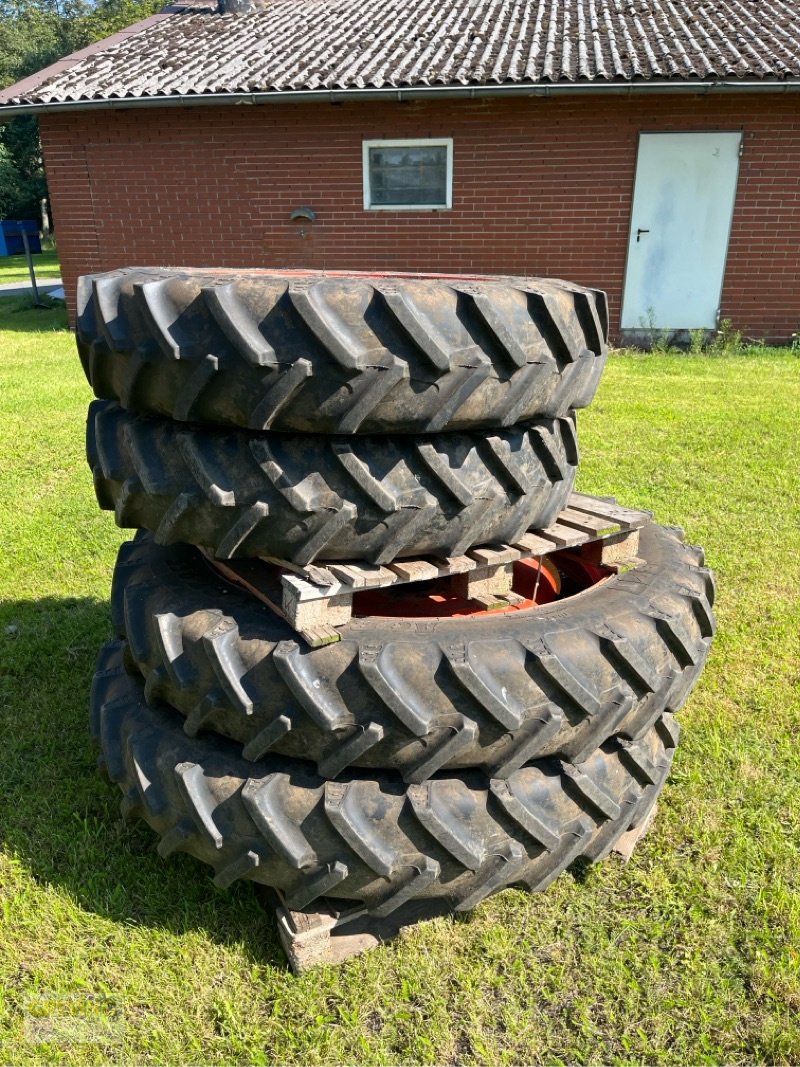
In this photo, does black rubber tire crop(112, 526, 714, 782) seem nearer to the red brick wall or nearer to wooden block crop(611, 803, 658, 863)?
wooden block crop(611, 803, 658, 863)

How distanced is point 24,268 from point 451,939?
3138 centimetres

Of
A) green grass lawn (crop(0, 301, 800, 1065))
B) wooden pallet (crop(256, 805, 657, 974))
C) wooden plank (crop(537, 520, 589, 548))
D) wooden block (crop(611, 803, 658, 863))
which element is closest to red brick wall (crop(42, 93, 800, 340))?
green grass lawn (crop(0, 301, 800, 1065))

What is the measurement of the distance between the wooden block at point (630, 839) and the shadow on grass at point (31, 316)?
43.7 feet

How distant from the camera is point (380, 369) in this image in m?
1.94

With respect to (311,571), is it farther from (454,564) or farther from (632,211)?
(632,211)

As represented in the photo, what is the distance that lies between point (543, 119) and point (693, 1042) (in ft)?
39.6

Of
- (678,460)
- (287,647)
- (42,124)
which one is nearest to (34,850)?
(287,647)

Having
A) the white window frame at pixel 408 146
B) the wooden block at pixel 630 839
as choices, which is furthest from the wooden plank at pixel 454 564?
the white window frame at pixel 408 146

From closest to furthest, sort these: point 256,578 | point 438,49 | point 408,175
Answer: point 256,578 → point 408,175 → point 438,49

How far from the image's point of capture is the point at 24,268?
28359 millimetres

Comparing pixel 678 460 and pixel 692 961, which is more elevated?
pixel 692 961

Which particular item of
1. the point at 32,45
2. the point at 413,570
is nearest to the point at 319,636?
the point at 413,570

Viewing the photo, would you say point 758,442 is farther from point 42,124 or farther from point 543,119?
point 42,124

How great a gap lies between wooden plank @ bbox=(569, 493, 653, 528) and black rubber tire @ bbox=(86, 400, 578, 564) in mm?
490
